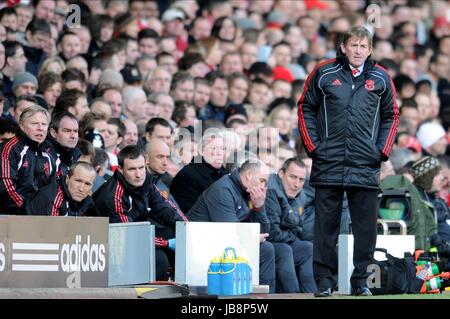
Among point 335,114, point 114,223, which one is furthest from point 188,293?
point 335,114

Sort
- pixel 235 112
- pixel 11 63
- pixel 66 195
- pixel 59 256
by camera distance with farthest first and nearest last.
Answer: pixel 235 112, pixel 11 63, pixel 66 195, pixel 59 256

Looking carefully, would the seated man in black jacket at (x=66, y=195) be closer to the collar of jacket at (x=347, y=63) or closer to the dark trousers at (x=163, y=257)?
the dark trousers at (x=163, y=257)

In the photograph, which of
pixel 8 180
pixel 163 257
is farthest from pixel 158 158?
pixel 8 180

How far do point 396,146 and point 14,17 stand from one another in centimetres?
533

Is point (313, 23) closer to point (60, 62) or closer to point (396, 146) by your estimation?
point (396, 146)

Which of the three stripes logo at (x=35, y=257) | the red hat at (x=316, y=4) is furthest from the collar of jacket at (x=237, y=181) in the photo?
the red hat at (x=316, y=4)

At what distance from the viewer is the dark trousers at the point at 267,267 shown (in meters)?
13.0

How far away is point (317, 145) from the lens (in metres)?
11.2

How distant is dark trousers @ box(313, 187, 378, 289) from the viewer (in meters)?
11.2

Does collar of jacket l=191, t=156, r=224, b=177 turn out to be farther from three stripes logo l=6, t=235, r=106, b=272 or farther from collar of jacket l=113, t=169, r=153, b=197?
three stripes logo l=6, t=235, r=106, b=272

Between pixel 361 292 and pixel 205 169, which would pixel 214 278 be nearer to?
pixel 361 292

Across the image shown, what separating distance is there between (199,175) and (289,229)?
3.70ft

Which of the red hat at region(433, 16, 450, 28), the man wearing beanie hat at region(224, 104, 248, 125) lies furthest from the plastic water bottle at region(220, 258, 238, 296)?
the red hat at region(433, 16, 450, 28)

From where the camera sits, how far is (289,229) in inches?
548
